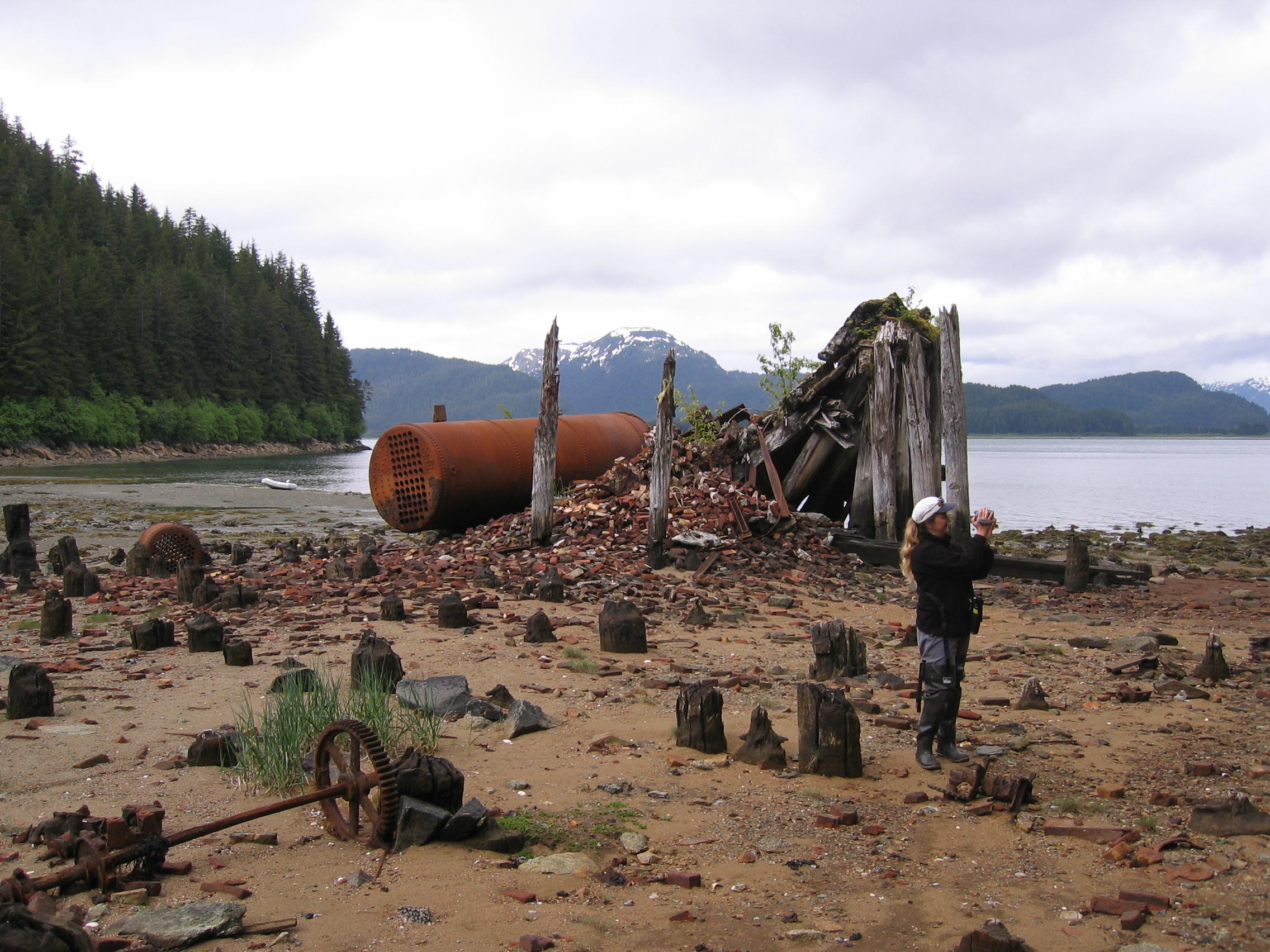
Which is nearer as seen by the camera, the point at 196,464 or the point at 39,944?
the point at 39,944

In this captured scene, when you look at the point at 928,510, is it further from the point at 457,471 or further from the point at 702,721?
the point at 457,471

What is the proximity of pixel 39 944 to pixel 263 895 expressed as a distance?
34.1 inches

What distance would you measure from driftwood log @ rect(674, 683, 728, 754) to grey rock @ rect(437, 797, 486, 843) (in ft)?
4.93

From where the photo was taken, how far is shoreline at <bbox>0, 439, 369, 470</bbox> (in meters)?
51.3

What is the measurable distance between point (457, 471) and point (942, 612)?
10.1 m

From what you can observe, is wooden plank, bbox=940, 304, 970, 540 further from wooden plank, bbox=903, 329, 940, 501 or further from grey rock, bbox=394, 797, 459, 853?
grey rock, bbox=394, 797, 459, 853

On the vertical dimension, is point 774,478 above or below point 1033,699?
above

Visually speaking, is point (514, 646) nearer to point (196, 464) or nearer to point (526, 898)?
point (526, 898)

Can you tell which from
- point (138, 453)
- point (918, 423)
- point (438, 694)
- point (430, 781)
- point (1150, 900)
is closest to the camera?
point (1150, 900)

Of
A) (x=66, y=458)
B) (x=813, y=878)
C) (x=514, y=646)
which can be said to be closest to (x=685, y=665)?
(x=514, y=646)

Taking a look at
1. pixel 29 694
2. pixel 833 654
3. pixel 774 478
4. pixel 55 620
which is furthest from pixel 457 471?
pixel 29 694

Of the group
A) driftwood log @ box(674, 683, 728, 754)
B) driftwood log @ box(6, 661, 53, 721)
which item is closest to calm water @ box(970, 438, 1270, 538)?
driftwood log @ box(674, 683, 728, 754)

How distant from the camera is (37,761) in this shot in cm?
Result: 458

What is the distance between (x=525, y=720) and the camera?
5.23 meters
